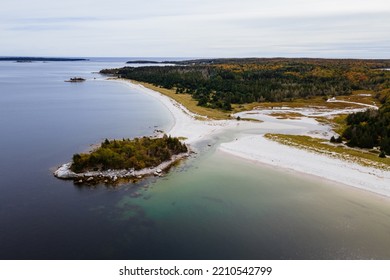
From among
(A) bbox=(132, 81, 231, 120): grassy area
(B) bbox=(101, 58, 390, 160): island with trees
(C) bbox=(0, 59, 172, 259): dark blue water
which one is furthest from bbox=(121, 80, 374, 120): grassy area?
(C) bbox=(0, 59, 172, 259): dark blue water

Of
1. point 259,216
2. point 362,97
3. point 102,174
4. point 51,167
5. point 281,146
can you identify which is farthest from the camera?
point 362,97

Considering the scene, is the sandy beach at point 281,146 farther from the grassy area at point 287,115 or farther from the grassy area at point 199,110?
the grassy area at point 199,110

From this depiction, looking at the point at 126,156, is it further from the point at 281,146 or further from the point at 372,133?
the point at 372,133

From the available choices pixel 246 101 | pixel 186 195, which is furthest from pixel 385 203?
pixel 246 101

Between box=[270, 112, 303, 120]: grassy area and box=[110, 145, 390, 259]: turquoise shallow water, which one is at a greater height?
box=[270, 112, 303, 120]: grassy area

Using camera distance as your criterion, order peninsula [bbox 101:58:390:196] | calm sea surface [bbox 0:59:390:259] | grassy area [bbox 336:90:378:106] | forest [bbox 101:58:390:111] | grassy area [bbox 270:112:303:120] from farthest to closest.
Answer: forest [bbox 101:58:390:111] → grassy area [bbox 336:90:378:106] → grassy area [bbox 270:112:303:120] → peninsula [bbox 101:58:390:196] → calm sea surface [bbox 0:59:390:259]

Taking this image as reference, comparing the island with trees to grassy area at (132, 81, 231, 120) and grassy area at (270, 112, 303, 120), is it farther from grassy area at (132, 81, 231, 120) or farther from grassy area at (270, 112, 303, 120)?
grassy area at (270, 112, 303, 120)

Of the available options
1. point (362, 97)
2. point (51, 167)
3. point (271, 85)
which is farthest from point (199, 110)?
point (362, 97)

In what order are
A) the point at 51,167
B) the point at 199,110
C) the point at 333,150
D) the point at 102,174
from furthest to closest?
1. the point at 199,110
2. the point at 333,150
3. the point at 51,167
4. the point at 102,174

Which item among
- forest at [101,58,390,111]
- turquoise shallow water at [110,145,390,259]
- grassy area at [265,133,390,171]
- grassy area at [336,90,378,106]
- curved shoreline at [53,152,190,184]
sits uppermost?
forest at [101,58,390,111]
